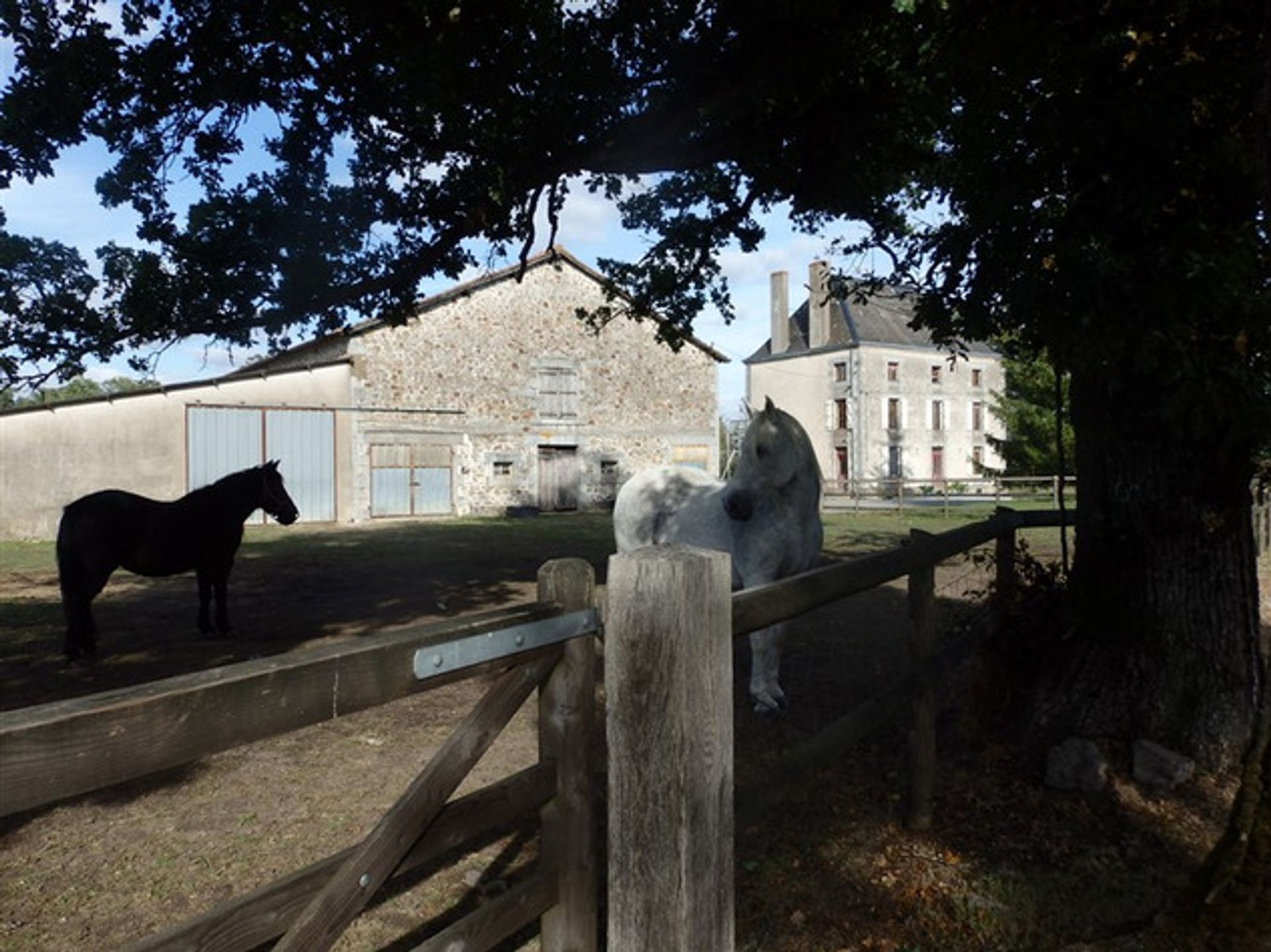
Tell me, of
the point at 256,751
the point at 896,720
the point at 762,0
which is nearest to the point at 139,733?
the point at 256,751

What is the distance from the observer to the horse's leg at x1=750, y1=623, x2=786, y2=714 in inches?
199

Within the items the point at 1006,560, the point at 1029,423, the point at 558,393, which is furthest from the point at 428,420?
the point at 1029,423

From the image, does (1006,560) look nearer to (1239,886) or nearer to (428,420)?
(1239,886)

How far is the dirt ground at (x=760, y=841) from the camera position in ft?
9.59

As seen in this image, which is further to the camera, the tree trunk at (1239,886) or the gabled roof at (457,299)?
the gabled roof at (457,299)

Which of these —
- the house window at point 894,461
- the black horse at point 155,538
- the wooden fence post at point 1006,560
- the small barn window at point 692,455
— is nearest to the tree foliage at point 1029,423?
the house window at point 894,461

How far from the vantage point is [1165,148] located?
347 centimetres

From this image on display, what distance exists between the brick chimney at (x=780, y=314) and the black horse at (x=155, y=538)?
38884 millimetres

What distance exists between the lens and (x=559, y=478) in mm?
25578

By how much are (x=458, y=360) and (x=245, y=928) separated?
76.2ft

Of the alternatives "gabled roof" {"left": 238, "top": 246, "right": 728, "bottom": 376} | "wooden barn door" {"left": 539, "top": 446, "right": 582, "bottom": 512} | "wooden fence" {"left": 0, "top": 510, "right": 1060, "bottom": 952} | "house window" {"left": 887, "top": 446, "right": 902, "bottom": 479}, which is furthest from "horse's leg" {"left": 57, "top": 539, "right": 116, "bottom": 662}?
"house window" {"left": 887, "top": 446, "right": 902, "bottom": 479}

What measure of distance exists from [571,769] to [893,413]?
43745 mm

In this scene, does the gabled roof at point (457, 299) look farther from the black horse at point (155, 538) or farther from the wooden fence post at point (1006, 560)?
the wooden fence post at point (1006, 560)

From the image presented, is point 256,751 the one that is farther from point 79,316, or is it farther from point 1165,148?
point 1165,148
